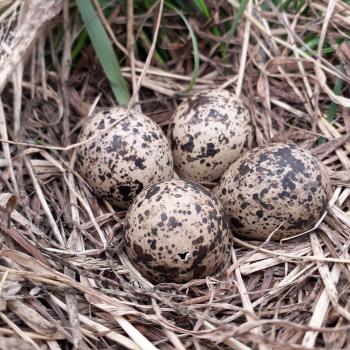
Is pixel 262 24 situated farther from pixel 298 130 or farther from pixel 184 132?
pixel 184 132

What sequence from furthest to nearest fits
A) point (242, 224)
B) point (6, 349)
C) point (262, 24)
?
point (262, 24) < point (242, 224) < point (6, 349)

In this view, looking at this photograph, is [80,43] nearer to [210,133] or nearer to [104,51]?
[104,51]

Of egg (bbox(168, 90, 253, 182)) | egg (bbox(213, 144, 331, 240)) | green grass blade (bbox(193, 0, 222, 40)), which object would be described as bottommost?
egg (bbox(213, 144, 331, 240))

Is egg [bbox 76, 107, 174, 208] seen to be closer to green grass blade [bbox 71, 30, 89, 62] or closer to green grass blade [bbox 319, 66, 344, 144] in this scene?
green grass blade [bbox 71, 30, 89, 62]

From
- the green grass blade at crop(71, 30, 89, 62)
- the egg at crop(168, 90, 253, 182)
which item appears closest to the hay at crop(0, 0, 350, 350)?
the green grass blade at crop(71, 30, 89, 62)

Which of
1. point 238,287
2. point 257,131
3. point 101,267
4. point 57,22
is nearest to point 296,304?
point 238,287

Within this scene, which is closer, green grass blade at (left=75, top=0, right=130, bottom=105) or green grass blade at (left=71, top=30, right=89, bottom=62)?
green grass blade at (left=75, top=0, right=130, bottom=105)
